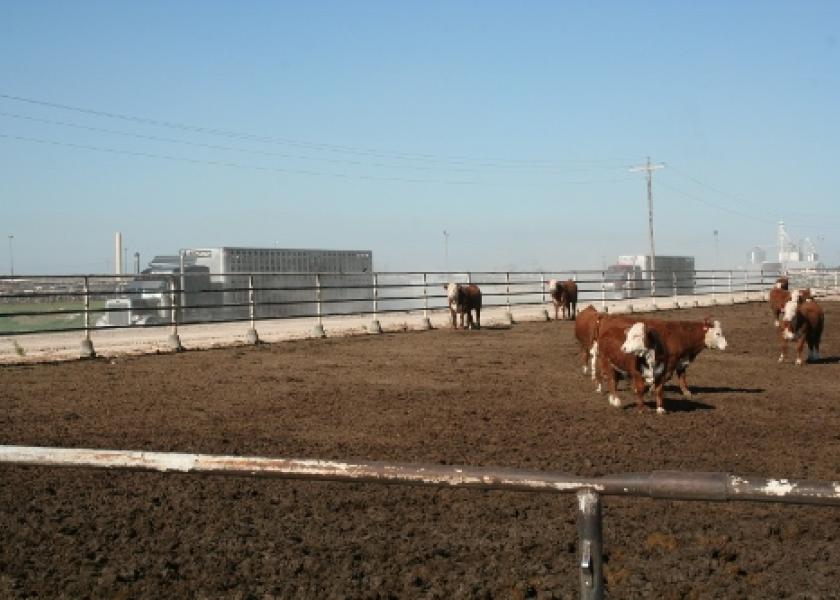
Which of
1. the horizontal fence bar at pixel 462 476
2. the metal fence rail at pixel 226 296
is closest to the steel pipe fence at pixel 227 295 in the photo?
the metal fence rail at pixel 226 296

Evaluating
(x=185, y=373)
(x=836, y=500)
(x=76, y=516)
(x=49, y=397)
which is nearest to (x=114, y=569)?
(x=76, y=516)

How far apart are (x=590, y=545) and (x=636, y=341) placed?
9.27 metres

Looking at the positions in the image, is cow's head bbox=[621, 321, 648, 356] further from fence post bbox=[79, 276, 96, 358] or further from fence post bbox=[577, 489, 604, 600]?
fence post bbox=[79, 276, 96, 358]

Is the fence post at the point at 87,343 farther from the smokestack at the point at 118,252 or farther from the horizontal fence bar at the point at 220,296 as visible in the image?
the smokestack at the point at 118,252

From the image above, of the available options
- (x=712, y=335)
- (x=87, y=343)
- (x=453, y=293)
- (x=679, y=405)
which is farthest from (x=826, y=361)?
(x=87, y=343)

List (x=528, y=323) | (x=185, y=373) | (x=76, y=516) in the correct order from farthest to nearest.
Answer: (x=528, y=323) → (x=185, y=373) → (x=76, y=516)

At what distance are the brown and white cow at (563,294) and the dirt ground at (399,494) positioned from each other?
15396 millimetres

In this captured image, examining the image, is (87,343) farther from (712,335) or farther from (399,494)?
(399,494)

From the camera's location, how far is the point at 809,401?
12.3m

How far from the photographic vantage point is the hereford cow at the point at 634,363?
11.2 m

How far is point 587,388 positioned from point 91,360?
31.0ft

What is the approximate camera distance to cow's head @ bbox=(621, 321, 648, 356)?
A: 1116cm

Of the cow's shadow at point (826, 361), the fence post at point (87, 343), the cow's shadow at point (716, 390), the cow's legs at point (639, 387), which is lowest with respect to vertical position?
the cow's shadow at point (826, 361)

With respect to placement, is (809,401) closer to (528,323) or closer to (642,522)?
(642,522)
